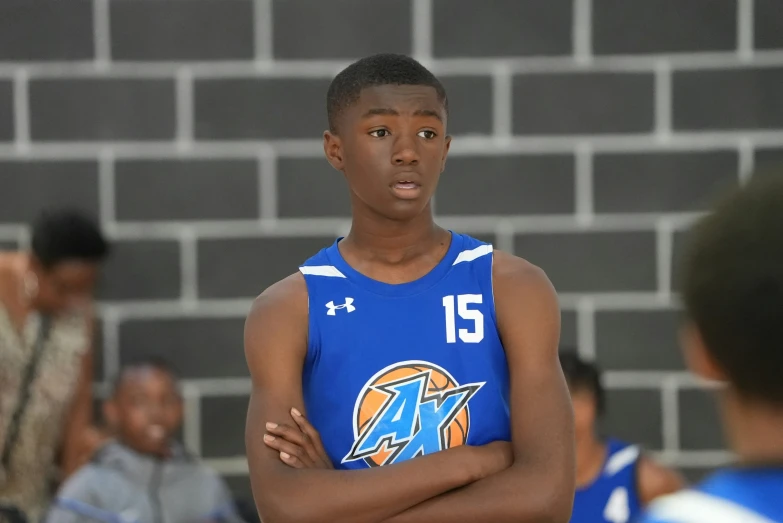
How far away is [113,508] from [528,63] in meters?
2.17

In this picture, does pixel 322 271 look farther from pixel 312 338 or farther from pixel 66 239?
pixel 66 239

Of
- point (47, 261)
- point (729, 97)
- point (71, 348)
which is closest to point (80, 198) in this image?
point (47, 261)

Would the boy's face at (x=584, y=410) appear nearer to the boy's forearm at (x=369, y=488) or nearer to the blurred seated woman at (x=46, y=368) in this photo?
the boy's forearm at (x=369, y=488)

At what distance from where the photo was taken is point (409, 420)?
89.7 inches

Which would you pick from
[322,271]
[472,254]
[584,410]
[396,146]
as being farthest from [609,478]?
[396,146]

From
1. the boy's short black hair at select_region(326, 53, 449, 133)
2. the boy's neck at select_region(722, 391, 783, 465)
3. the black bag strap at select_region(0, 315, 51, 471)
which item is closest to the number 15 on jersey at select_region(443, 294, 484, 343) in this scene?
the boy's short black hair at select_region(326, 53, 449, 133)

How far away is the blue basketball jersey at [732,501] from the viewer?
1139 millimetres

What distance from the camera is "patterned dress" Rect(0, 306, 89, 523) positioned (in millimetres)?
4426

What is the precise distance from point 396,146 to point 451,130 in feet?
6.73

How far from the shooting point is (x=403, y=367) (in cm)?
229

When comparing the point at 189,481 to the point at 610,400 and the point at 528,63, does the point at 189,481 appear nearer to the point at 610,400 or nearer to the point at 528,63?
the point at 610,400

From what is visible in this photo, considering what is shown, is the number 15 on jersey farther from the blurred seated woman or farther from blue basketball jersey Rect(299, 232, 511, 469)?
the blurred seated woman

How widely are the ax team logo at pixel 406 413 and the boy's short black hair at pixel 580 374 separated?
170 cm

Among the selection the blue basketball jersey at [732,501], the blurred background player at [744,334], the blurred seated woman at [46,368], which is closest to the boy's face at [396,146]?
the blurred background player at [744,334]
